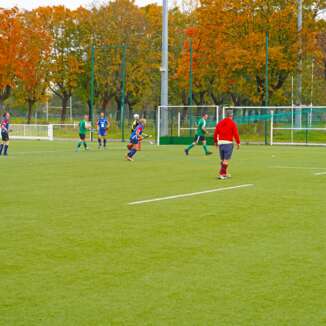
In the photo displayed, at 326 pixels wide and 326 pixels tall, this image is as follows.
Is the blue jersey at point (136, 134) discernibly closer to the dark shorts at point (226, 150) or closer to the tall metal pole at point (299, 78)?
the dark shorts at point (226, 150)

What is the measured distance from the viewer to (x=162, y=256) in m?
7.93

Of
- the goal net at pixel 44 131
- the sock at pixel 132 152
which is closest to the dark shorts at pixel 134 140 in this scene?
the sock at pixel 132 152

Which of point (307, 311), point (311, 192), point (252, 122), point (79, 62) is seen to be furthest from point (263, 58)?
point (307, 311)

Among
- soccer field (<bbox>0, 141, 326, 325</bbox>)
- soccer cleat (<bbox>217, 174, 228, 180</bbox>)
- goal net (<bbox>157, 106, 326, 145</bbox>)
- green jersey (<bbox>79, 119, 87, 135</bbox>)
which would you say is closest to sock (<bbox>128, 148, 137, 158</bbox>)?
soccer cleat (<bbox>217, 174, 228, 180</bbox>)

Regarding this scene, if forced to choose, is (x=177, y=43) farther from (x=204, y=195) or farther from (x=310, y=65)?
(x=204, y=195)

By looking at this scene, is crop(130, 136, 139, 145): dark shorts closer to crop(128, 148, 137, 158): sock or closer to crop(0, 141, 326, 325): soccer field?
crop(128, 148, 137, 158): sock

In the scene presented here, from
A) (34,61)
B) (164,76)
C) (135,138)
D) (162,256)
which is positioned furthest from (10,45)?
(162,256)

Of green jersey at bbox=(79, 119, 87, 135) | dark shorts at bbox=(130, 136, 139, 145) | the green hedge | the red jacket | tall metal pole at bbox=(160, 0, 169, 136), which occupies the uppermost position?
tall metal pole at bbox=(160, 0, 169, 136)

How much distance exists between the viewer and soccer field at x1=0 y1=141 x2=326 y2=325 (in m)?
5.76

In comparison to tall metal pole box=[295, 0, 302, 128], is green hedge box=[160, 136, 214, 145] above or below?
below

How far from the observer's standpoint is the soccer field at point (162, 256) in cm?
576

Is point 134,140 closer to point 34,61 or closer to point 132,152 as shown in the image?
point 132,152

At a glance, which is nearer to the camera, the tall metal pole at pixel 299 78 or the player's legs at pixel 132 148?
the player's legs at pixel 132 148

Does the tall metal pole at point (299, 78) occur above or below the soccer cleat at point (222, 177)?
above
